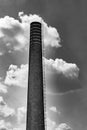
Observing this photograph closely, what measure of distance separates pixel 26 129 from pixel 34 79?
292 inches

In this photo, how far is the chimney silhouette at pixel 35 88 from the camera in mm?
37750

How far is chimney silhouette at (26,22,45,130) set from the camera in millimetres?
37750

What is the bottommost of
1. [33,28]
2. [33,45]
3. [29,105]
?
[29,105]

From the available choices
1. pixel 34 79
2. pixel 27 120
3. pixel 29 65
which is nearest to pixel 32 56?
pixel 29 65

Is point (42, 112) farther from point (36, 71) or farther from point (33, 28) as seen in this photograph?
A: point (33, 28)

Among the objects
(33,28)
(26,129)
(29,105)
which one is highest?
(33,28)

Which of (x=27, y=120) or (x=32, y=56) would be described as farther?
(x=32, y=56)

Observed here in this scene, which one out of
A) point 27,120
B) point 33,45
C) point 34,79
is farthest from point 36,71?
point 27,120

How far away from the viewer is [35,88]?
127 ft

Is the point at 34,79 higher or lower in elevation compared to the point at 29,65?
lower

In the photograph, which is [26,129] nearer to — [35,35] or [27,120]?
[27,120]

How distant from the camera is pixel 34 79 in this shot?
39.3m

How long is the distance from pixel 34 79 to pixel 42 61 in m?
4.06

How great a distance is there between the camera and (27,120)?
38.6 meters
